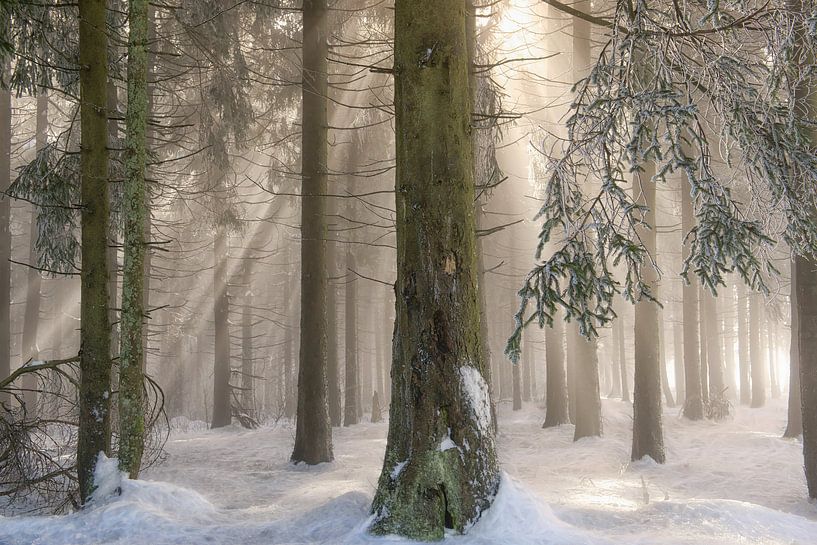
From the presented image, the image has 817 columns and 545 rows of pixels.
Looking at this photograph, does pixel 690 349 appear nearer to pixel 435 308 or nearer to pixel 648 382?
pixel 648 382

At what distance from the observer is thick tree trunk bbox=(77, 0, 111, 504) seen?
656cm

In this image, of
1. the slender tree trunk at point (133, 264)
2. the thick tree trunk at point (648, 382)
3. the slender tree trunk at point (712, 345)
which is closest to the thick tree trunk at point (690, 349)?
the slender tree trunk at point (712, 345)

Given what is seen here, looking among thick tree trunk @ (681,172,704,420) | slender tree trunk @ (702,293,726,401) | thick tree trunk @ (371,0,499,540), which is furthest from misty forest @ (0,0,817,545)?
slender tree trunk @ (702,293,726,401)

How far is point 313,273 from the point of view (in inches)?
402

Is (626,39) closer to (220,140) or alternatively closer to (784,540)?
(784,540)

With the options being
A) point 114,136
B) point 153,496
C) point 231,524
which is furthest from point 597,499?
point 114,136

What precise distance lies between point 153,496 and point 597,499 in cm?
516

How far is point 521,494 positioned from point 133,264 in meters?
4.58

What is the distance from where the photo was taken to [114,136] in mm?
10211

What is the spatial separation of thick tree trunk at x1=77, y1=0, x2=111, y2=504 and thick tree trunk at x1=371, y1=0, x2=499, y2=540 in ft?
12.3

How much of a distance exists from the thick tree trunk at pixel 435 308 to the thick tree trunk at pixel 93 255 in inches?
148

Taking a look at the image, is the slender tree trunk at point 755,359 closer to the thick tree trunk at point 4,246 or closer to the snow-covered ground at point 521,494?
the snow-covered ground at point 521,494

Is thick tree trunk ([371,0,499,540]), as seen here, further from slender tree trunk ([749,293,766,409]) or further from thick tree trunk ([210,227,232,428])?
slender tree trunk ([749,293,766,409])

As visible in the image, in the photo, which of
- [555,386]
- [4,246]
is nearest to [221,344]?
[4,246]
